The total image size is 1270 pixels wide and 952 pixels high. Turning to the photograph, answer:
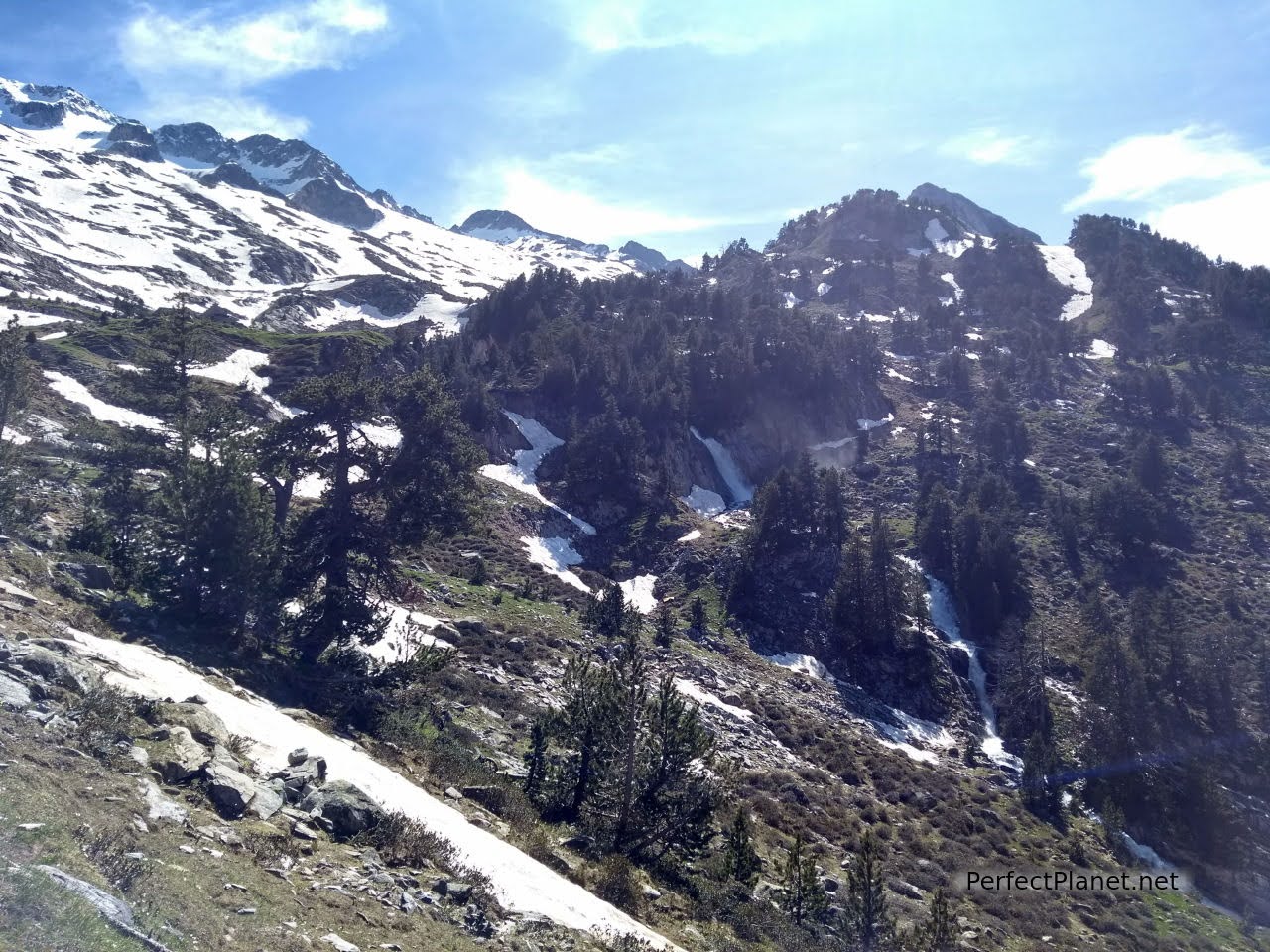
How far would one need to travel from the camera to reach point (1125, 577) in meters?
64.1

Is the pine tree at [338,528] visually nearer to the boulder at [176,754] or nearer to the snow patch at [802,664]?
the boulder at [176,754]

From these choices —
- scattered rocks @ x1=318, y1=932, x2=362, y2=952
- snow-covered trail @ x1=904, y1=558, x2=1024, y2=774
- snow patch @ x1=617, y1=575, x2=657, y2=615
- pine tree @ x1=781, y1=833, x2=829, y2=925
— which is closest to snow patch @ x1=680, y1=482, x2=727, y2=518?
snow patch @ x1=617, y1=575, x2=657, y2=615

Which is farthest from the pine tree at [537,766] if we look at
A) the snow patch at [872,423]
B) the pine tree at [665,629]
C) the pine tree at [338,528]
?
the snow patch at [872,423]

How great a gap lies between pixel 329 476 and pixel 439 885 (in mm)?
20601

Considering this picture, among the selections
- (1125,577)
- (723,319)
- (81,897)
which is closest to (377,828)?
(81,897)

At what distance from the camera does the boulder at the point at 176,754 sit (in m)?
11.6

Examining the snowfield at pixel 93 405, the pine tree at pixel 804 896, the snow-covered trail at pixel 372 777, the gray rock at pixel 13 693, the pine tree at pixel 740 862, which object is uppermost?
the snowfield at pixel 93 405

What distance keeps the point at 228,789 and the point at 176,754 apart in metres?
1.38

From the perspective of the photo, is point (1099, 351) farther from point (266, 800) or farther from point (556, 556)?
point (266, 800)

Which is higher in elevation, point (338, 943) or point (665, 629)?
point (338, 943)

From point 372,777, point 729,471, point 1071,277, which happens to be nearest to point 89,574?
point 372,777

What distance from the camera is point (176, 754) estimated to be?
1224cm

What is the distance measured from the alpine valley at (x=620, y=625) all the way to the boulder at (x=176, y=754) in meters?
0.07

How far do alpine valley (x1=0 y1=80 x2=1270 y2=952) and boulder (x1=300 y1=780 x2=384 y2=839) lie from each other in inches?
2.9
